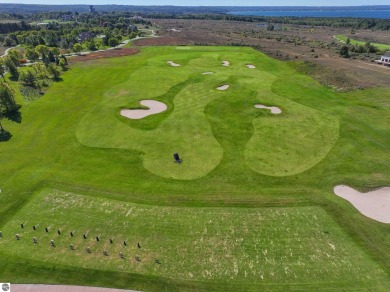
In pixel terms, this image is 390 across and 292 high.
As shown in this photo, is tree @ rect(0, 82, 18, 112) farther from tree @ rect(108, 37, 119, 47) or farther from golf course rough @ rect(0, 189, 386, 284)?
tree @ rect(108, 37, 119, 47)

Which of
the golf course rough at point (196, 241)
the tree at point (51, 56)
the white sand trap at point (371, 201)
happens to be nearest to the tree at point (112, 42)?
the tree at point (51, 56)

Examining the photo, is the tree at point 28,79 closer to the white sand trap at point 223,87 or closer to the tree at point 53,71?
the tree at point 53,71

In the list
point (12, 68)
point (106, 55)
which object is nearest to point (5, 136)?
point (12, 68)

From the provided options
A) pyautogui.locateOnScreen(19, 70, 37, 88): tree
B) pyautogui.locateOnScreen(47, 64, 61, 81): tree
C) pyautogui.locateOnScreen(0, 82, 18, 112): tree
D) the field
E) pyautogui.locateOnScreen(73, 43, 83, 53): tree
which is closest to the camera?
the field

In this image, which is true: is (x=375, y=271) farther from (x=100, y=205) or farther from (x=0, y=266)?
(x=0, y=266)

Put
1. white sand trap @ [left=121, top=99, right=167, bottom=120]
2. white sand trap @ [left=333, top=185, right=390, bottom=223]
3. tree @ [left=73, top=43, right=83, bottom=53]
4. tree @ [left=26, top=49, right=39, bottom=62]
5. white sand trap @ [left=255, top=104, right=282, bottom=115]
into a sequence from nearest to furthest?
white sand trap @ [left=333, top=185, right=390, bottom=223]
white sand trap @ [left=121, top=99, right=167, bottom=120]
white sand trap @ [left=255, top=104, right=282, bottom=115]
tree @ [left=26, top=49, right=39, bottom=62]
tree @ [left=73, top=43, right=83, bottom=53]

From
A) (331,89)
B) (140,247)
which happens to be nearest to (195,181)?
(140,247)

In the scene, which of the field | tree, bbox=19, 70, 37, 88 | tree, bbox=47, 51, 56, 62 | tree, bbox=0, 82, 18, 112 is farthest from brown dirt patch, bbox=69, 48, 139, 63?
tree, bbox=0, 82, 18, 112
